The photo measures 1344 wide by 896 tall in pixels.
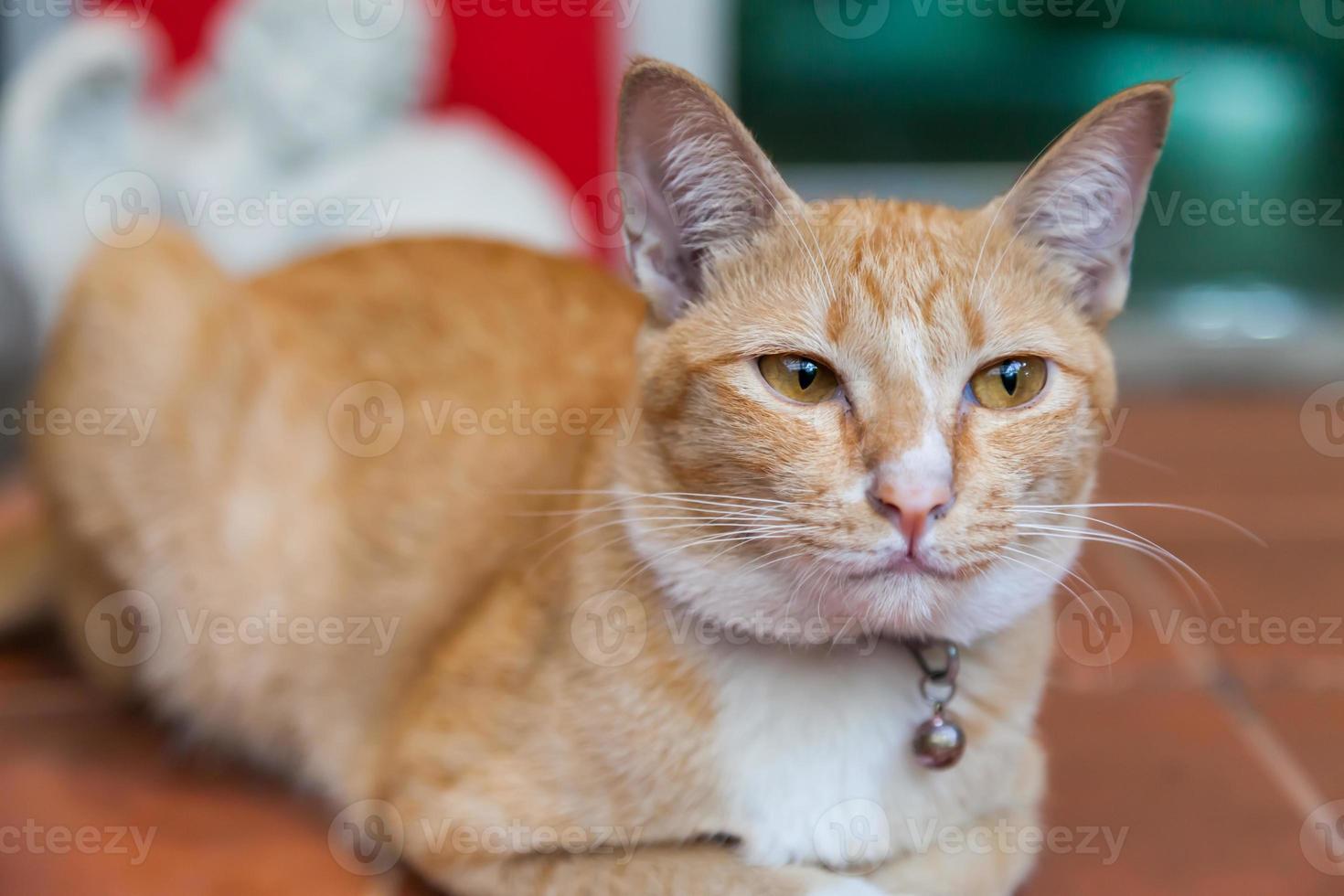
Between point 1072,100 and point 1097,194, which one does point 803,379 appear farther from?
point 1072,100

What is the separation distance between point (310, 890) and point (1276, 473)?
2556 mm

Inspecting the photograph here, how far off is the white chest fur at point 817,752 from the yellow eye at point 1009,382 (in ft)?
0.95

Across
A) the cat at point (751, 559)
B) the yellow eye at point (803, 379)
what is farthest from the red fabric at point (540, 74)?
the yellow eye at point (803, 379)

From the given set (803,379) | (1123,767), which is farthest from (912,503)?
(1123,767)

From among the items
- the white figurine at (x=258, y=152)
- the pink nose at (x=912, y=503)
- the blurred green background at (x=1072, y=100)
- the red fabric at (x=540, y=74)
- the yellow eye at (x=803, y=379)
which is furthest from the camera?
the blurred green background at (x=1072, y=100)

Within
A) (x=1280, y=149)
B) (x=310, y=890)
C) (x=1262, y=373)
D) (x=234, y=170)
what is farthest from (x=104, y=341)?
(x=1280, y=149)

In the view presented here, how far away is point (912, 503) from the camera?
3.63ft

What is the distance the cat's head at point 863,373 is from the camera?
1163 mm

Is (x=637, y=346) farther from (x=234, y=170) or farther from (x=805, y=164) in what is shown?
(x=805, y=164)

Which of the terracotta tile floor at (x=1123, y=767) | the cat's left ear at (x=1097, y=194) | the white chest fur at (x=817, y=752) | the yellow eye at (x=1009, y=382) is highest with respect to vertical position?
the cat's left ear at (x=1097, y=194)

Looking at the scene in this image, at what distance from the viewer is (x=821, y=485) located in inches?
45.8

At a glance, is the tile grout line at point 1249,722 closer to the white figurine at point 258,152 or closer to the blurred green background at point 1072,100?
the white figurine at point 258,152

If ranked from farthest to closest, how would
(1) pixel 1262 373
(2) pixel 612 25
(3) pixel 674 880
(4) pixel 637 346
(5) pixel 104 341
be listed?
(1) pixel 1262 373, (2) pixel 612 25, (5) pixel 104 341, (4) pixel 637 346, (3) pixel 674 880

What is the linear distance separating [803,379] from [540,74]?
7.91ft
